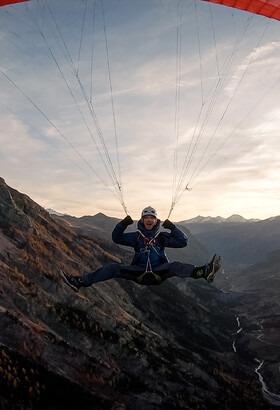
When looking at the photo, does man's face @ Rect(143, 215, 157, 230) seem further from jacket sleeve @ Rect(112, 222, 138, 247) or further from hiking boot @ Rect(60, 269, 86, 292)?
hiking boot @ Rect(60, 269, 86, 292)

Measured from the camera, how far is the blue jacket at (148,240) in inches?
404

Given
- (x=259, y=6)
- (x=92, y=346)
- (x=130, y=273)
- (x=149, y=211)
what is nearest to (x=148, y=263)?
(x=130, y=273)

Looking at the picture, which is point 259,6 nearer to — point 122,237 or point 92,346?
point 122,237

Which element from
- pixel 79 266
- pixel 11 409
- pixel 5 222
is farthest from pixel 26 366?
pixel 79 266

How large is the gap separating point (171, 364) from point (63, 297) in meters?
13.3

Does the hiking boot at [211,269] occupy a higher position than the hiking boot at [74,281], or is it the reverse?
the hiking boot at [211,269]

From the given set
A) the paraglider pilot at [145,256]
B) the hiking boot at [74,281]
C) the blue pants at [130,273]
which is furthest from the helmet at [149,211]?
the hiking boot at [74,281]

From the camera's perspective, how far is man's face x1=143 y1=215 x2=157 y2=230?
10.2m

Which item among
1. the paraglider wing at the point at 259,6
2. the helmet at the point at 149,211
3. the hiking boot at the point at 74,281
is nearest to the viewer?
the hiking boot at the point at 74,281

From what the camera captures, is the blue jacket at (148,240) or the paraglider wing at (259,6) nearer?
the blue jacket at (148,240)

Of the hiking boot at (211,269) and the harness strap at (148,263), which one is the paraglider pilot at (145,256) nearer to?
the harness strap at (148,263)

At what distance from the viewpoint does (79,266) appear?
114 ft

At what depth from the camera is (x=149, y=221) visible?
10227mm

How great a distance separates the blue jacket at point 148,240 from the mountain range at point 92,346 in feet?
30.1
